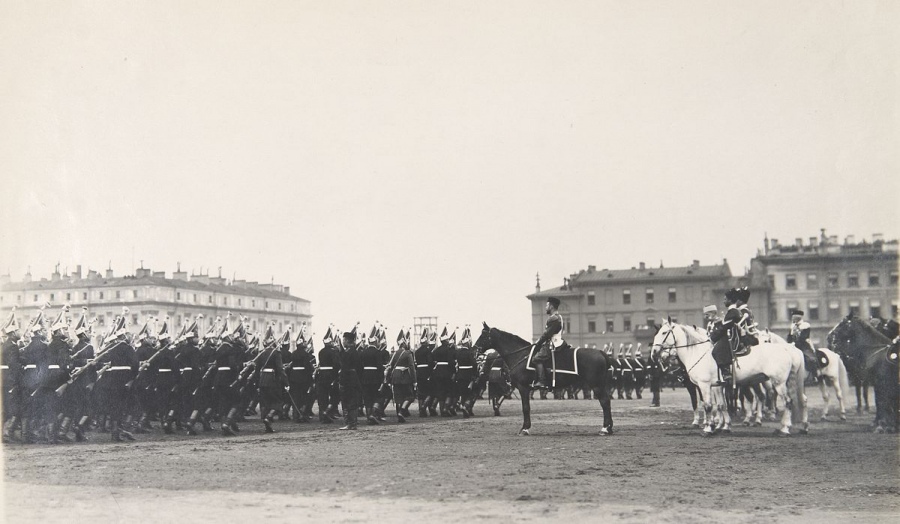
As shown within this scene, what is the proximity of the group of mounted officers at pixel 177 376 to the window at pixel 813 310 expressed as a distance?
1632 inches

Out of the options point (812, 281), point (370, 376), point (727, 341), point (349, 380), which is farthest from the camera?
point (812, 281)

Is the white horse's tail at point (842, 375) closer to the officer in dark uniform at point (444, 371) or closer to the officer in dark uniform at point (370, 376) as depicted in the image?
the officer in dark uniform at point (444, 371)

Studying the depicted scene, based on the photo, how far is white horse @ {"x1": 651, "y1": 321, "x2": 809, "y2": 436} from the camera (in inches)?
681

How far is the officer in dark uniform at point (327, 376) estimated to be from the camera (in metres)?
21.5

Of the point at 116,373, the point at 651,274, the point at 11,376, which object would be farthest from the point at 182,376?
the point at 651,274

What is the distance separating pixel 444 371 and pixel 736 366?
10192 millimetres

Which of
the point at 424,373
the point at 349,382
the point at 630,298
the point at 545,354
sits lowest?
the point at 349,382

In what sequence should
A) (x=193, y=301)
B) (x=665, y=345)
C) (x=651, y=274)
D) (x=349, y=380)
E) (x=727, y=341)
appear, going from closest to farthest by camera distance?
(x=727, y=341) → (x=665, y=345) → (x=349, y=380) → (x=193, y=301) → (x=651, y=274)

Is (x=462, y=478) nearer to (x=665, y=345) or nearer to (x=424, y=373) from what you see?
(x=665, y=345)

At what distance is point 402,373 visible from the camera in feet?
74.6

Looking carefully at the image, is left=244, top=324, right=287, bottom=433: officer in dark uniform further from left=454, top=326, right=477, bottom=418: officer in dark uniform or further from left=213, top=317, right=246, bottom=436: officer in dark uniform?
left=454, top=326, right=477, bottom=418: officer in dark uniform

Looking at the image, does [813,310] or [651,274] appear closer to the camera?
[813,310]

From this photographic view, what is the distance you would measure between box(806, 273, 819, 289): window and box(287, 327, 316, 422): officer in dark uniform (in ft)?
143

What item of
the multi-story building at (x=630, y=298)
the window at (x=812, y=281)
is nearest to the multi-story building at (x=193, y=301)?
the multi-story building at (x=630, y=298)
